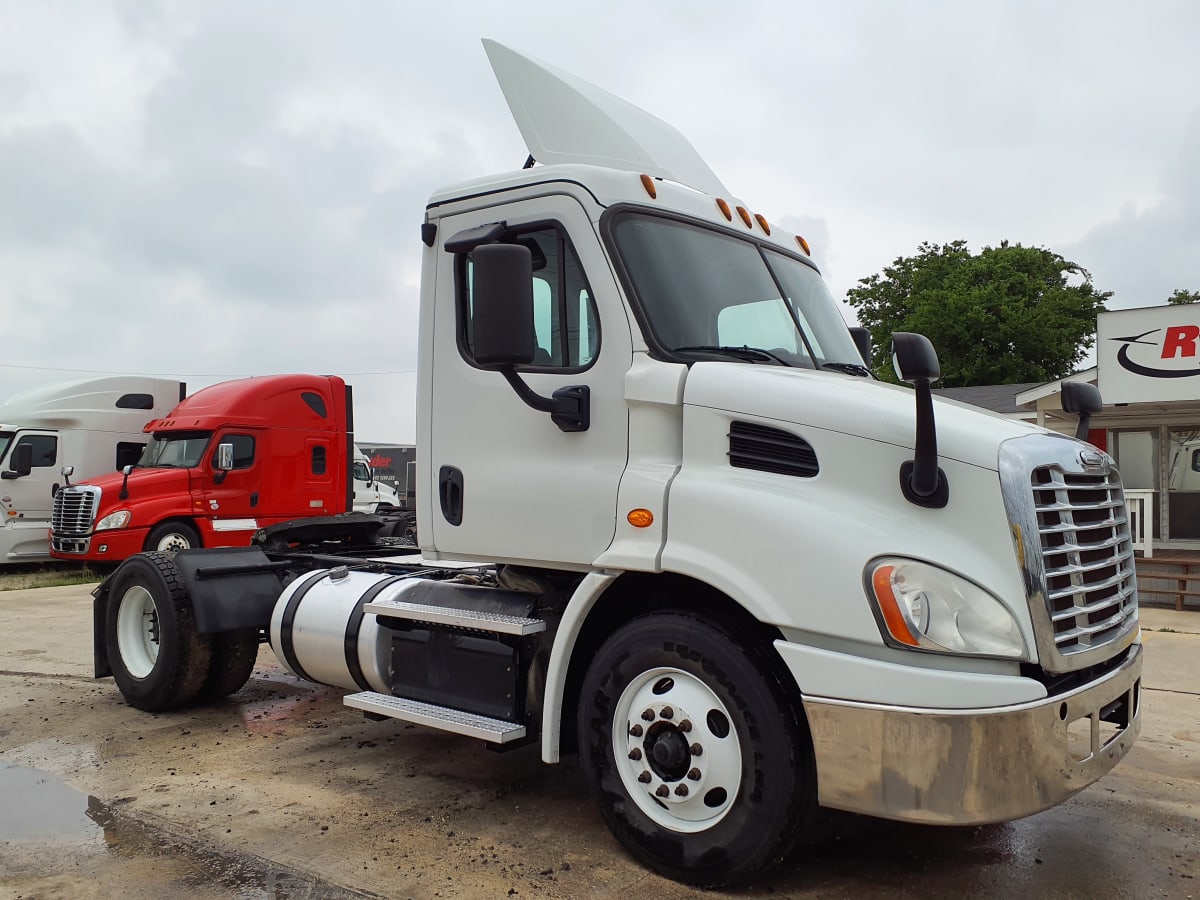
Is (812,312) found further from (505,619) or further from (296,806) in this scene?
(296,806)

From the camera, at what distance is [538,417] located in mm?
4176

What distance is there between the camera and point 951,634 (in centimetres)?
315

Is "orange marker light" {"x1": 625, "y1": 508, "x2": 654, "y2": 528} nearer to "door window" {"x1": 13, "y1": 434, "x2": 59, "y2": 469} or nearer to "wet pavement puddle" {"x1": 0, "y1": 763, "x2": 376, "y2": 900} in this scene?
"wet pavement puddle" {"x1": 0, "y1": 763, "x2": 376, "y2": 900}

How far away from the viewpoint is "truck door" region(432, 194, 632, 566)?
156 inches

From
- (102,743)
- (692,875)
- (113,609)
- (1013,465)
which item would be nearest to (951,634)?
(1013,465)

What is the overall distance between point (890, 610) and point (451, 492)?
2116 millimetres

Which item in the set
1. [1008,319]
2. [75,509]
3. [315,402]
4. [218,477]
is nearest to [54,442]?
[75,509]

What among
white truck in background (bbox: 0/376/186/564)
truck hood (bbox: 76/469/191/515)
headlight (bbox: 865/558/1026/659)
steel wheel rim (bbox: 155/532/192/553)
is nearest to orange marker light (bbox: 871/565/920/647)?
headlight (bbox: 865/558/1026/659)

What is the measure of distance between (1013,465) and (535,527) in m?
1.88

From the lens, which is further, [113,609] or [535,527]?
[113,609]

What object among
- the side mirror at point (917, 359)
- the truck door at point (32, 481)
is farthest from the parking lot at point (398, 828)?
the truck door at point (32, 481)

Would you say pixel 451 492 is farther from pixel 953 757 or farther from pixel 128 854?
pixel 953 757

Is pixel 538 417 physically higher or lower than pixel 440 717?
higher

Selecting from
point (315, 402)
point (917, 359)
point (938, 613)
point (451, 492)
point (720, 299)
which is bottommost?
point (938, 613)
